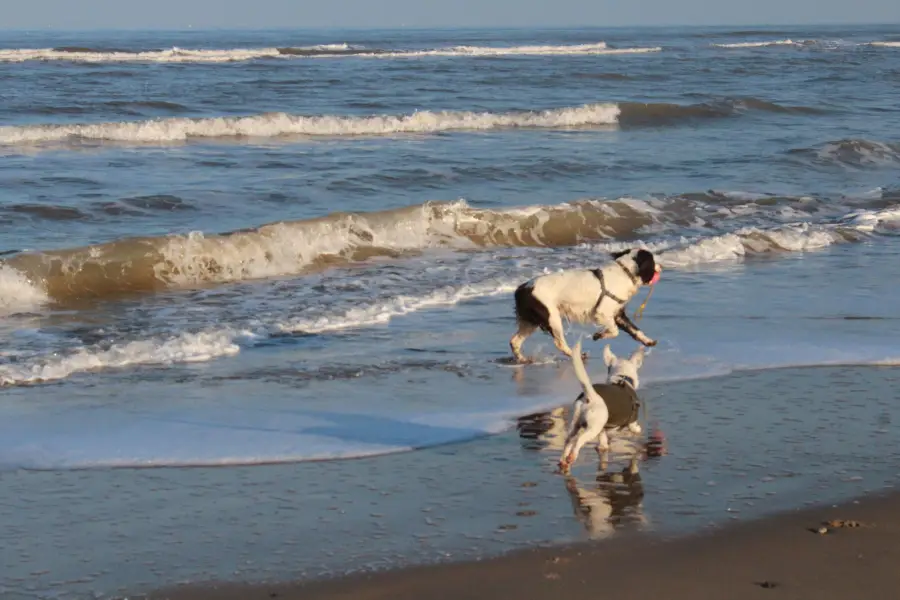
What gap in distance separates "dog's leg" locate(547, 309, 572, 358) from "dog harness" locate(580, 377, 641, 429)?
5.60ft

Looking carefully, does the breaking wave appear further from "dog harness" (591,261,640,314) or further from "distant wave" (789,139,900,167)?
"distant wave" (789,139,900,167)

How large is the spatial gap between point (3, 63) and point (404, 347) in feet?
125

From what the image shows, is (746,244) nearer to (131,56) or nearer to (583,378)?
(583,378)

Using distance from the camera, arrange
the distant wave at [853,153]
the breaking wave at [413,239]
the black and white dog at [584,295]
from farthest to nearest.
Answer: the distant wave at [853,153]
the breaking wave at [413,239]
the black and white dog at [584,295]

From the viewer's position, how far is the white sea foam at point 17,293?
35.0 feet

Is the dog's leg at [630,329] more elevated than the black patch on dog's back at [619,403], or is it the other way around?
the black patch on dog's back at [619,403]

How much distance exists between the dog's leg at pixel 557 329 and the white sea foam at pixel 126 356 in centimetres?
210

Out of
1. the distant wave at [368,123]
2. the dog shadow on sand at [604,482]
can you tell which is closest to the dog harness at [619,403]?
the dog shadow on sand at [604,482]

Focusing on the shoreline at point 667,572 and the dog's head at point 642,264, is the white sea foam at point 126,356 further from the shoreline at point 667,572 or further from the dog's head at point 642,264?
the shoreline at point 667,572

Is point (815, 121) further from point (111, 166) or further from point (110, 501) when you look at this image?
point (110, 501)

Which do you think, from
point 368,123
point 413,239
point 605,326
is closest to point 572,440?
point 605,326

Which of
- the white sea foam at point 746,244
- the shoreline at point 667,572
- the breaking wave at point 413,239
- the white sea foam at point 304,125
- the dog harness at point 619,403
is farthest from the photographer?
the white sea foam at point 304,125

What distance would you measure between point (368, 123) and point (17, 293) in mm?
13758

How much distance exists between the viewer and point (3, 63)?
4303 centimetres
